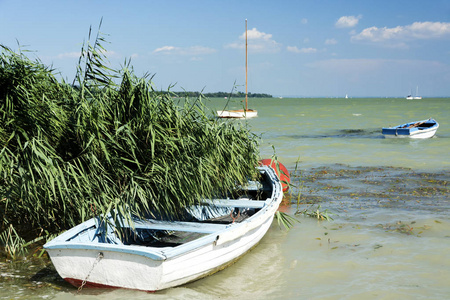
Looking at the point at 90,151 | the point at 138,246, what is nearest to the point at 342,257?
the point at 138,246

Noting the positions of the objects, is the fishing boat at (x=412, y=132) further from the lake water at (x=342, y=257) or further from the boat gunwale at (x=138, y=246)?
the boat gunwale at (x=138, y=246)

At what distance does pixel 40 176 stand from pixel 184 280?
2199mm

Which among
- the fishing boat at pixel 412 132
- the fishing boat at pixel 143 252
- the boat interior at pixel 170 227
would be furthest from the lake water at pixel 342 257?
the fishing boat at pixel 412 132

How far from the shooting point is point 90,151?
5.87 metres

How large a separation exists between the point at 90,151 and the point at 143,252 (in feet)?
6.46

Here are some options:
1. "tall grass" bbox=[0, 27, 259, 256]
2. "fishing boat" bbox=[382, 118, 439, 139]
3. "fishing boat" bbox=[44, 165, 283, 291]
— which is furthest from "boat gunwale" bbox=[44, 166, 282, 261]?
"fishing boat" bbox=[382, 118, 439, 139]

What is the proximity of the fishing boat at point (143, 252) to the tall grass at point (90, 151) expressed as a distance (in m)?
0.31

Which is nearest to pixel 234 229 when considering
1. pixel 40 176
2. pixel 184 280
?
pixel 184 280

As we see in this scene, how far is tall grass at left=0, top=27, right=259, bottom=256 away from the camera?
566 centimetres

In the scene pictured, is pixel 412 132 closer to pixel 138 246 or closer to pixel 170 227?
pixel 170 227

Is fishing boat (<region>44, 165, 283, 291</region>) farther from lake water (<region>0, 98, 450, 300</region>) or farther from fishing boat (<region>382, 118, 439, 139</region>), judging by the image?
fishing boat (<region>382, 118, 439, 139</region>)

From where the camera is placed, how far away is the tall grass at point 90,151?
566cm

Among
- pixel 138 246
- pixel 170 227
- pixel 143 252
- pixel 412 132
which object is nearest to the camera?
pixel 143 252

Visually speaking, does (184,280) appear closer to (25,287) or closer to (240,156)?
(25,287)
